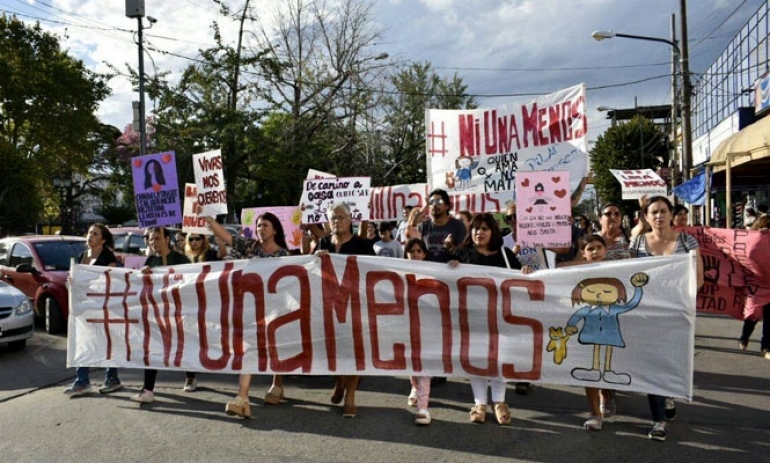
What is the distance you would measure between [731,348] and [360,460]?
18.7 feet

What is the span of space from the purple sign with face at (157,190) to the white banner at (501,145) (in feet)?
10.7

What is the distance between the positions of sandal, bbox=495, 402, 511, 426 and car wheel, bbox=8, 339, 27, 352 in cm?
669

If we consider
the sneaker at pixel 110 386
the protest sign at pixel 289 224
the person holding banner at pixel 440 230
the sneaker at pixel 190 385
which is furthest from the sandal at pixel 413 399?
the protest sign at pixel 289 224

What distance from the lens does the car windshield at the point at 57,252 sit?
980 centimetres

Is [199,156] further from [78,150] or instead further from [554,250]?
[78,150]

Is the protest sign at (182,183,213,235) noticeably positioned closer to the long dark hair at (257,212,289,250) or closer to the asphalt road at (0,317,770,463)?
the long dark hair at (257,212,289,250)

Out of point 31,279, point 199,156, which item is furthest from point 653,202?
point 31,279

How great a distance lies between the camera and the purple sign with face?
256 inches

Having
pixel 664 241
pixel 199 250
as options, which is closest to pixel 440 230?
pixel 664 241

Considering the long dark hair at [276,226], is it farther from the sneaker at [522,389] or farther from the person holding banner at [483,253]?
the sneaker at [522,389]

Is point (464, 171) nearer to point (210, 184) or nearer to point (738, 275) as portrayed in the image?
point (210, 184)

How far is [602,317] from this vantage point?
15.7 feet

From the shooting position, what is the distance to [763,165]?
1576 cm

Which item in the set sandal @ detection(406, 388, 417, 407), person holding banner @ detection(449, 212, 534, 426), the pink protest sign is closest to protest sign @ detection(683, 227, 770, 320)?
the pink protest sign
